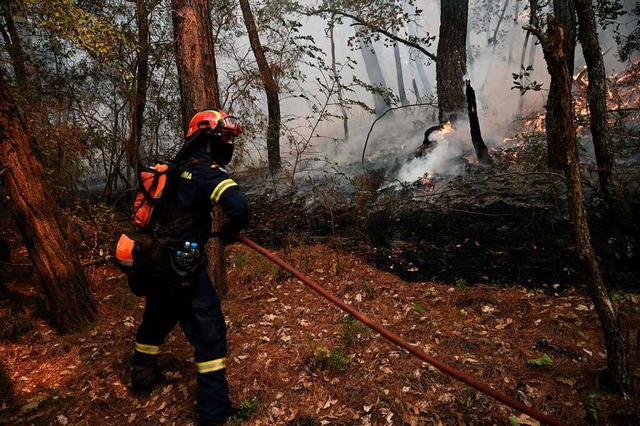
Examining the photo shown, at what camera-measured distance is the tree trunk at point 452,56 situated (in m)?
10.3

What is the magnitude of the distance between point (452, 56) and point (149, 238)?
10110mm

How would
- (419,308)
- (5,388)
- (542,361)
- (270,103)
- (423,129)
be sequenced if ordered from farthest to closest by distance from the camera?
(423,129), (270,103), (419,308), (5,388), (542,361)

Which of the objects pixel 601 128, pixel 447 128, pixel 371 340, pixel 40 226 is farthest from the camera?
pixel 447 128

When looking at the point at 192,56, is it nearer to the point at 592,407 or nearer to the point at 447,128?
the point at 592,407

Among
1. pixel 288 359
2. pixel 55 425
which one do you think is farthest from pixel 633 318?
pixel 55 425

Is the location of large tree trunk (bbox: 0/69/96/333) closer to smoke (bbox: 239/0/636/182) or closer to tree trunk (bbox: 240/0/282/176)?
smoke (bbox: 239/0/636/182)

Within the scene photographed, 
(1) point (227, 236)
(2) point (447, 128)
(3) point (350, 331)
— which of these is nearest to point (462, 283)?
(3) point (350, 331)

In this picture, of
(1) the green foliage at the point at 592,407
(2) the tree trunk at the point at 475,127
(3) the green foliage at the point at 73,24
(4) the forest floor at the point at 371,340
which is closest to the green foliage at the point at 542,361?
(4) the forest floor at the point at 371,340

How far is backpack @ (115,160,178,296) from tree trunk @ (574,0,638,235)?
224 inches

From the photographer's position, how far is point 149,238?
3289mm

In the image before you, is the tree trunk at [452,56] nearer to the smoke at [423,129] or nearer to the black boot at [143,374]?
the smoke at [423,129]

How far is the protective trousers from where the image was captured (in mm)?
3264

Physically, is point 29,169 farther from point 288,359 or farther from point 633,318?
point 633,318

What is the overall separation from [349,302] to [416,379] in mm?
1879
